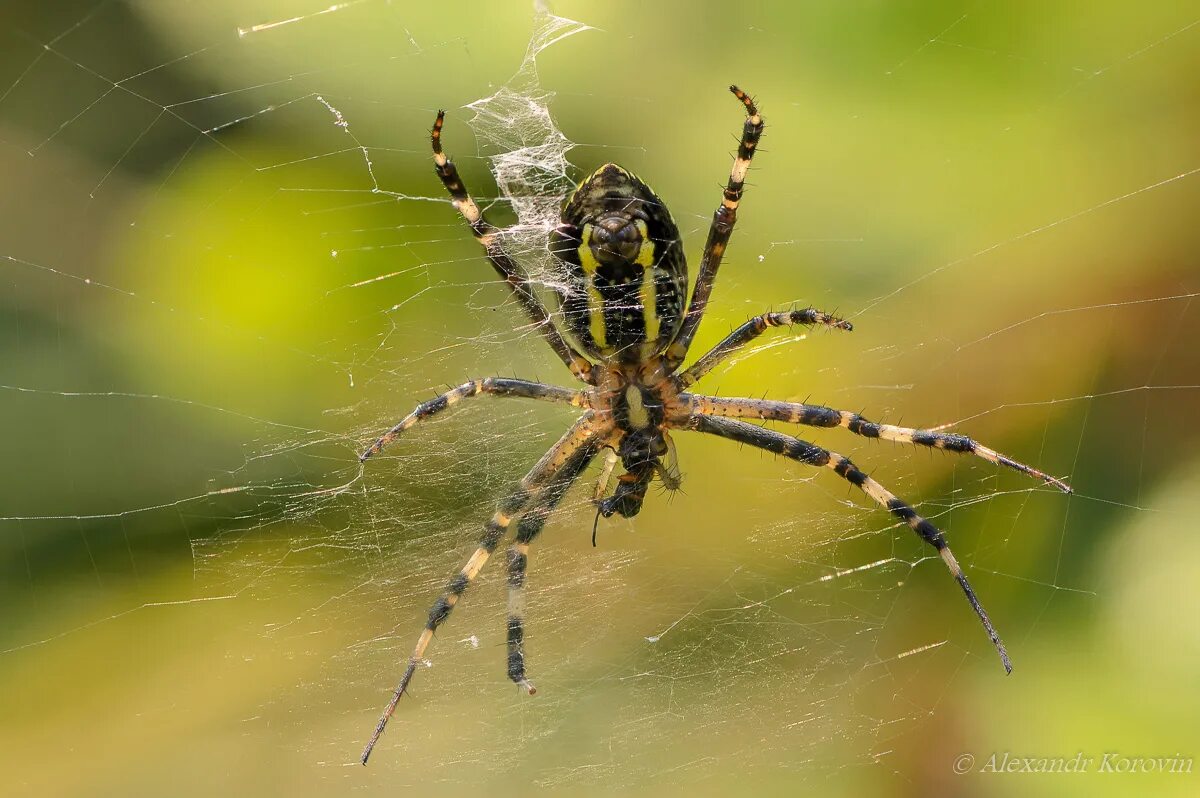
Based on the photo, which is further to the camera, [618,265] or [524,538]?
[524,538]

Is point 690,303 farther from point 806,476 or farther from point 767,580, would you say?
point 767,580

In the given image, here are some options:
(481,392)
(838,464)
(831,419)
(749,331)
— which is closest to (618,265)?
(749,331)

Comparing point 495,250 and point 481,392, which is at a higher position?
point 495,250

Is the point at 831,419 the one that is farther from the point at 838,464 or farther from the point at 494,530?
the point at 494,530

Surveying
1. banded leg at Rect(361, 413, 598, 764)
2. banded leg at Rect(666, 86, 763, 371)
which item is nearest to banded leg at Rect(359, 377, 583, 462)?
banded leg at Rect(361, 413, 598, 764)

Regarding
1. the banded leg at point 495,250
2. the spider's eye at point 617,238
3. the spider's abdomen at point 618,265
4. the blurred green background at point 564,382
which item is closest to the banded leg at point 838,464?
the blurred green background at point 564,382

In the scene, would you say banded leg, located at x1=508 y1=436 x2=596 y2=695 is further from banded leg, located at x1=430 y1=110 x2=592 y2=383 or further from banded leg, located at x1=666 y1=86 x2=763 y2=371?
banded leg, located at x1=666 y1=86 x2=763 y2=371

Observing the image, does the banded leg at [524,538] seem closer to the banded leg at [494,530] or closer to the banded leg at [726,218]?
the banded leg at [494,530]
